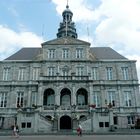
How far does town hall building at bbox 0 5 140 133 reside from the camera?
32062mm

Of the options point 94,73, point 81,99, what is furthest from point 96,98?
point 94,73

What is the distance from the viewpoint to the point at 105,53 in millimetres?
41938

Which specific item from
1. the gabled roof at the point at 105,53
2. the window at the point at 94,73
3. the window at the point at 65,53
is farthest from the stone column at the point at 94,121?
the gabled roof at the point at 105,53

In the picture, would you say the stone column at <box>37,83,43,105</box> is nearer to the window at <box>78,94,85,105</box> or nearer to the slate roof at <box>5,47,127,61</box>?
the window at <box>78,94,85,105</box>

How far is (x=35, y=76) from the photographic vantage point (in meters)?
36.8

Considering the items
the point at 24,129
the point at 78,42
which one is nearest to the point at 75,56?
the point at 78,42

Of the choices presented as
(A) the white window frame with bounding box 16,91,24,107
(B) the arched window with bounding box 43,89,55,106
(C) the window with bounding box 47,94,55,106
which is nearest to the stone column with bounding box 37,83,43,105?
(B) the arched window with bounding box 43,89,55,106

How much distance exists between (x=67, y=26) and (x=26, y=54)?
13566 mm

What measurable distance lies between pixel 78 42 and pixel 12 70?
13839mm

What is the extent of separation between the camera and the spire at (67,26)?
4872 centimetres

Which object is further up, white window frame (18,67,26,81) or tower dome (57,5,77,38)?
tower dome (57,5,77,38)

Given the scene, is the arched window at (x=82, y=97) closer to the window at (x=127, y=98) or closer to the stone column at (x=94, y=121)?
the window at (x=127, y=98)

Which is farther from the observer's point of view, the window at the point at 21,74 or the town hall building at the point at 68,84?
the window at the point at 21,74

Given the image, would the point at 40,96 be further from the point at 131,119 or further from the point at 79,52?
the point at 131,119
